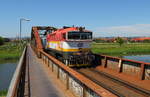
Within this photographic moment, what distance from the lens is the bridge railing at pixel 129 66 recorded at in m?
12.3

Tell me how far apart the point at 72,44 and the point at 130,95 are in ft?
28.9

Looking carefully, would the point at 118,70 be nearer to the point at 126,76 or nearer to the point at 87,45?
the point at 126,76

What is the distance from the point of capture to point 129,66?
46.0 ft

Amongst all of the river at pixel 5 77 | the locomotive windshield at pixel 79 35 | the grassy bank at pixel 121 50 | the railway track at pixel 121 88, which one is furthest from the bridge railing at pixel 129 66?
the grassy bank at pixel 121 50

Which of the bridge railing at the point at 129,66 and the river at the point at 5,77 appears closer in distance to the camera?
the bridge railing at the point at 129,66

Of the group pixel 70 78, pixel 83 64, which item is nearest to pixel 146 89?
pixel 70 78

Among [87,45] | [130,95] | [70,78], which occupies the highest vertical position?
[87,45]

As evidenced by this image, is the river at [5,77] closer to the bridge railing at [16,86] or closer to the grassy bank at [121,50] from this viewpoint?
the bridge railing at [16,86]

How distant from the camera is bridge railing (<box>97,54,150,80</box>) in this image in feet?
40.2

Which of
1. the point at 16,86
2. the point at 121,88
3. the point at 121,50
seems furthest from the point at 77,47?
the point at 121,50

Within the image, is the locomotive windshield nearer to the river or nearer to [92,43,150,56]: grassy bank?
the river

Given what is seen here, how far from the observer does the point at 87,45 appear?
18.1m

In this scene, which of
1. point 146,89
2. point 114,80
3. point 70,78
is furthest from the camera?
point 114,80

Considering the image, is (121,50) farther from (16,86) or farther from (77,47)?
(16,86)
